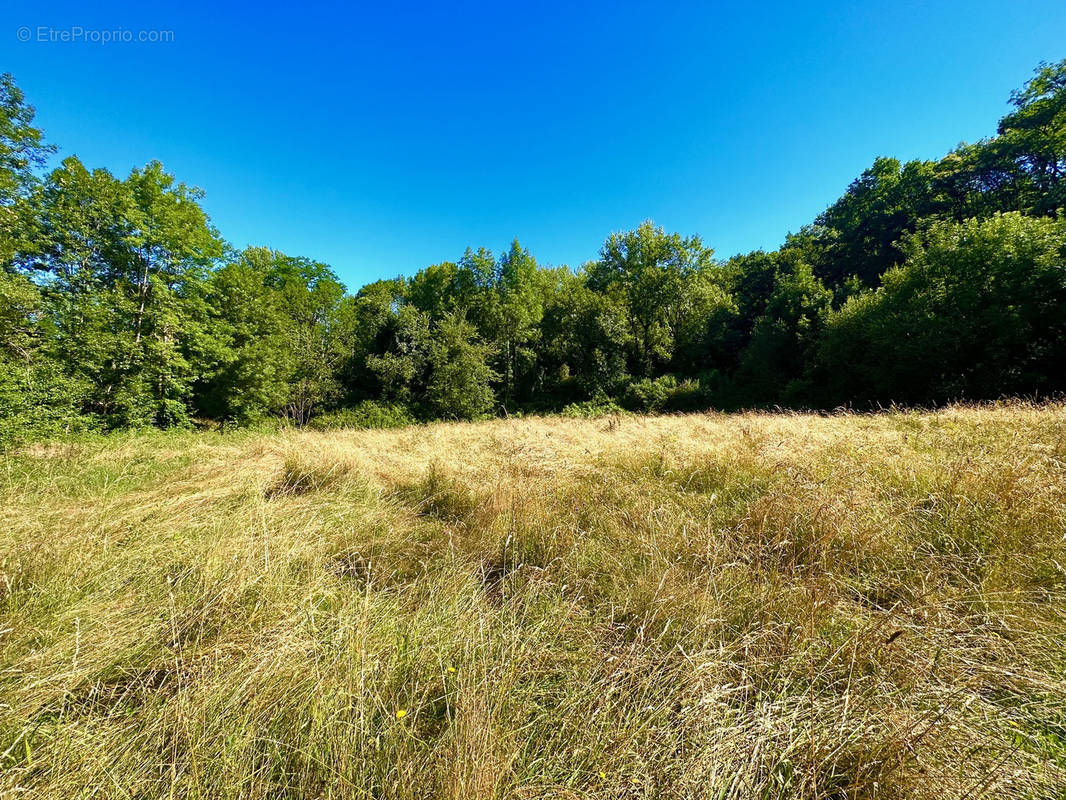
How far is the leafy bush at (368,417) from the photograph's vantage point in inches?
659

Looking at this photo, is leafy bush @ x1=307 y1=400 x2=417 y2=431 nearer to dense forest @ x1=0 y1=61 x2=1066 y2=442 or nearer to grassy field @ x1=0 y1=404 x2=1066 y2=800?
dense forest @ x1=0 y1=61 x2=1066 y2=442

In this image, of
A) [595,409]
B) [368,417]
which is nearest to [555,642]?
[595,409]

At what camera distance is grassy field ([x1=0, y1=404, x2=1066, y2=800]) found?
1.20 metres

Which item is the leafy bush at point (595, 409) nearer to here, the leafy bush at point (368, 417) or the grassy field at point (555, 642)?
the leafy bush at point (368, 417)

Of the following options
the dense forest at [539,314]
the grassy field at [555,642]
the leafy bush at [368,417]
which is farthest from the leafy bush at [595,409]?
the grassy field at [555,642]

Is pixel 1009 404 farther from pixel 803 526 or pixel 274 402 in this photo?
pixel 274 402

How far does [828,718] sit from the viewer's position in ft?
4.44

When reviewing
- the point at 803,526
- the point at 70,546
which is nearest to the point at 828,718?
the point at 803,526

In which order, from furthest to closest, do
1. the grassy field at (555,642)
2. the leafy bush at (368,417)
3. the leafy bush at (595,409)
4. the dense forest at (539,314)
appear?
1. the leafy bush at (368,417)
2. the leafy bush at (595,409)
3. the dense forest at (539,314)
4. the grassy field at (555,642)

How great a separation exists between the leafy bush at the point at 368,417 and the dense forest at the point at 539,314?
4.7 inches

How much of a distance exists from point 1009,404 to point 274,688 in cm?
1158

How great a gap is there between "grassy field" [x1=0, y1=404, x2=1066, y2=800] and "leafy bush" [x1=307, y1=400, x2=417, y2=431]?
13508mm

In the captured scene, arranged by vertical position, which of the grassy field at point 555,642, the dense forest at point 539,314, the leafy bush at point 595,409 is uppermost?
the dense forest at point 539,314

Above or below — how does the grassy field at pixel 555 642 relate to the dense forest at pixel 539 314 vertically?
below
